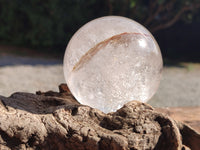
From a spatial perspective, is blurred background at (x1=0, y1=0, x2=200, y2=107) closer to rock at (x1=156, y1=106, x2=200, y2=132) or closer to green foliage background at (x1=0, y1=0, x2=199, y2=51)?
green foliage background at (x1=0, y1=0, x2=199, y2=51)

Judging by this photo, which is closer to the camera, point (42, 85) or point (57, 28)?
point (42, 85)

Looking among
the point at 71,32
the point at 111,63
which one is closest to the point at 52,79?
the point at 71,32

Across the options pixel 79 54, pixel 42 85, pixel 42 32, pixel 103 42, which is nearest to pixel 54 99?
pixel 79 54

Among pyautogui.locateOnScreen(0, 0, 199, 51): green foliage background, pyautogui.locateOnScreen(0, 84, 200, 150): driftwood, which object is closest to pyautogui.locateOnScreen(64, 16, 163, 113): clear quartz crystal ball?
pyautogui.locateOnScreen(0, 84, 200, 150): driftwood

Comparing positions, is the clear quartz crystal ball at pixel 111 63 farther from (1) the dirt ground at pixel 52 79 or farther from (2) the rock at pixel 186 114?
(1) the dirt ground at pixel 52 79

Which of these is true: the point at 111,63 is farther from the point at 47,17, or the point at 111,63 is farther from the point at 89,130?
the point at 47,17

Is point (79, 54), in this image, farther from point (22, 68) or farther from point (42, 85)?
point (22, 68)
